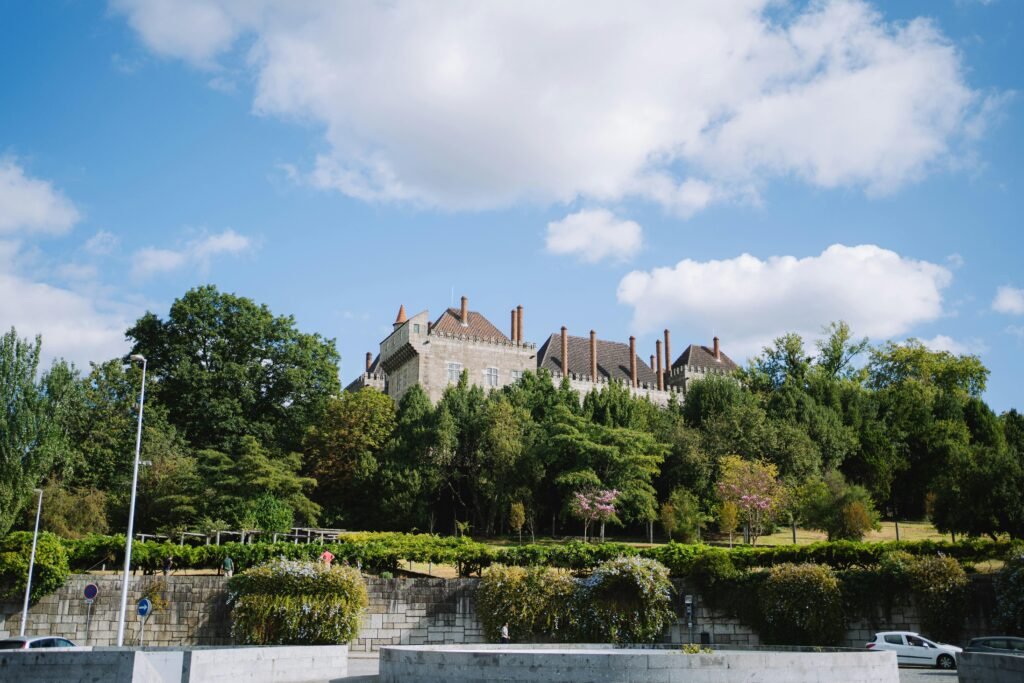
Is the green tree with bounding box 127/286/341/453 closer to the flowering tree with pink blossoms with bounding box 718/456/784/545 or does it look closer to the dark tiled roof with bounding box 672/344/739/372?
the flowering tree with pink blossoms with bounding box 718/456/784/545

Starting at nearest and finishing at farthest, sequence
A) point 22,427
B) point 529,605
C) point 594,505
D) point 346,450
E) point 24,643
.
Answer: point 24,643 < point 529,605 < point 22,427 < point 594,505 < point 346,450

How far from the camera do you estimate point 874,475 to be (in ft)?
179

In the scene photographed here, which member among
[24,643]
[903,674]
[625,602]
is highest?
[625,602]

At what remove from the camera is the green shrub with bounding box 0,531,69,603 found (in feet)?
95.5

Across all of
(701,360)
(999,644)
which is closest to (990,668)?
(999,644)

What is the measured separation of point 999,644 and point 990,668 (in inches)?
311

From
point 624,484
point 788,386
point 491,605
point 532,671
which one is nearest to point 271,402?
point 624,484

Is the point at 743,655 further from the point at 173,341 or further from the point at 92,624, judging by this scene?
the point at 173,341

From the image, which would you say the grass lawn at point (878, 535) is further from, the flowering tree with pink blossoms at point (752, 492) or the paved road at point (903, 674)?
the paved road at point (903, 674)

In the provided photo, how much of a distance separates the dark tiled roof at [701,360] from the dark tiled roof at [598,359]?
12.6 ft

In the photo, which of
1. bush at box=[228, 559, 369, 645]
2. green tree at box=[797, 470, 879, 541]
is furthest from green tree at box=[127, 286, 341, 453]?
green tree at box=[797, 470, 879, 541]

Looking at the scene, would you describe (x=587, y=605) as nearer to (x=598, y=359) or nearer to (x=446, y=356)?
(x=446, y=356)

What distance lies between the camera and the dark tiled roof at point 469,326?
63.4 m

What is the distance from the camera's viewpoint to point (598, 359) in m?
71.9
